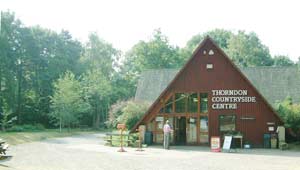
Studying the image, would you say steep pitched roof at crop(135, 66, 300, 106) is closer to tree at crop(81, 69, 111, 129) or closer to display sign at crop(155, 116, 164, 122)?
display sign at crop(155, 116, 164, 122)

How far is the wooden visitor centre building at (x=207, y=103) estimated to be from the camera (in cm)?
2891

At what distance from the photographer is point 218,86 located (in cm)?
2961

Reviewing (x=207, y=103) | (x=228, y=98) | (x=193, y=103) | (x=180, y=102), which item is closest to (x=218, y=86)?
(x=228, y=98)

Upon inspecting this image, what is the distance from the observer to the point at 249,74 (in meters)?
36.0

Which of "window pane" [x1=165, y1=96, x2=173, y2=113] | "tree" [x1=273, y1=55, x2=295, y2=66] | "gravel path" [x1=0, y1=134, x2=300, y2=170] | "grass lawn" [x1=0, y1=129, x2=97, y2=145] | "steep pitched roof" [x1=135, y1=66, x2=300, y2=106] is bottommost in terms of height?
"gravel path" [x1=0, y1=134, x2=300, y2=170]

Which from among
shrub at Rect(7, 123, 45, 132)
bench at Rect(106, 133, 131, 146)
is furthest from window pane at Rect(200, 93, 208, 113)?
shrub at Rect(7, 123, 45, 132)

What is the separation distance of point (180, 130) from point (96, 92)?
28.2 metres

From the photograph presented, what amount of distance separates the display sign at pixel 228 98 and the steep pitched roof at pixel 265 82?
396 centimetres

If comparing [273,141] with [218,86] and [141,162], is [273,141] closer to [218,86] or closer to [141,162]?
[218,86]

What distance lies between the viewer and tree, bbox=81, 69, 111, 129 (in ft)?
185

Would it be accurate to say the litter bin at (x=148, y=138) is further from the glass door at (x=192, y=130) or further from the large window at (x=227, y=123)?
the large window at (x=227, y=123)

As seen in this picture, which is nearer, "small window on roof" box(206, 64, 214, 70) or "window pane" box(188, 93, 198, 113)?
"window pane" box(188, 93, 198, 113)

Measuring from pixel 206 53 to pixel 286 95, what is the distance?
746cm

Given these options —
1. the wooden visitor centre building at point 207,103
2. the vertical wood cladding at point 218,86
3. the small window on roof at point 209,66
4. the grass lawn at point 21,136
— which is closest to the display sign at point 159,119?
the wooden visitor centre building at point 207,103
